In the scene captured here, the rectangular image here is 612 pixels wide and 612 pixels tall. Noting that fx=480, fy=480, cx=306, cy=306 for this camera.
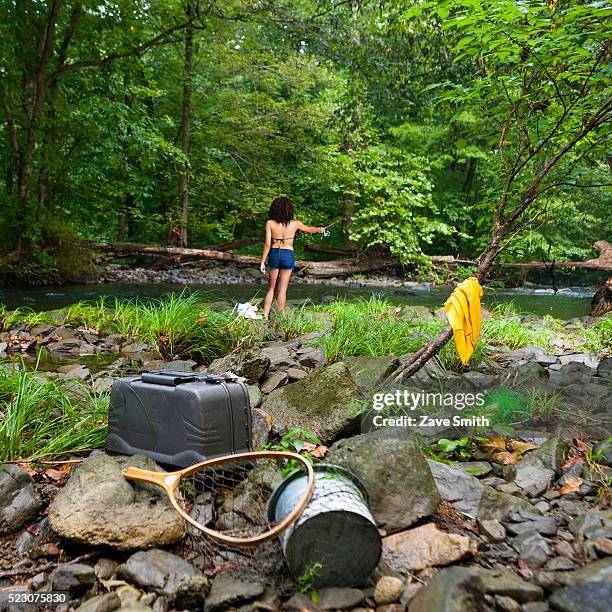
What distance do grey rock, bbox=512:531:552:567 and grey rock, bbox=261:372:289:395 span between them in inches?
80.3

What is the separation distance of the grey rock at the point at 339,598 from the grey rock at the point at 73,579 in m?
0.80

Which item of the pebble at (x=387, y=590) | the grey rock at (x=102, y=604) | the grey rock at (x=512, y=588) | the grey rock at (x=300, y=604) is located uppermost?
the grey rock at (x=512, y=588)

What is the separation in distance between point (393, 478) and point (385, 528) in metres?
0.20

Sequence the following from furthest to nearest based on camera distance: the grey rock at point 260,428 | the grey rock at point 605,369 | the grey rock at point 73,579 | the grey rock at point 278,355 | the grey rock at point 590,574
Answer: the grey rock at point 278,355 → the grey rock at point 605,369 → the grey rock at point 260,428 → the grey rock at point 73,579 → the grey rock at point 590,574

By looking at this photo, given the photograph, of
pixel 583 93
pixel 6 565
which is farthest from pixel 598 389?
pixel 6 565

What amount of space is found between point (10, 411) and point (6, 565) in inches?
35.8

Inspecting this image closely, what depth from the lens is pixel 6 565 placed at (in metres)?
1.77

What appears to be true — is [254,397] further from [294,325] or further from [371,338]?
[294,325]

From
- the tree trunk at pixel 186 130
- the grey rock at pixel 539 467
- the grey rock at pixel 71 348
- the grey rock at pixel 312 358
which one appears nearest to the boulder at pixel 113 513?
the grey rock at pixel 539 467

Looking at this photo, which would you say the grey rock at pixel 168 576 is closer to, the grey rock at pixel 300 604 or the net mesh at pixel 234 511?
the net mesh at pixel 234 511

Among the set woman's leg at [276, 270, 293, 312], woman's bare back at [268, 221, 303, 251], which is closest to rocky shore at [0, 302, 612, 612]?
woman's leg at [276, 270, 293, 312]

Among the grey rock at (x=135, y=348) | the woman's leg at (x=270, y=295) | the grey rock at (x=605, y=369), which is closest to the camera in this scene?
the grey rock at (x=605, y=369)

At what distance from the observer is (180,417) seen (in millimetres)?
2119

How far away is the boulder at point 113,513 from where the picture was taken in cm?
175
